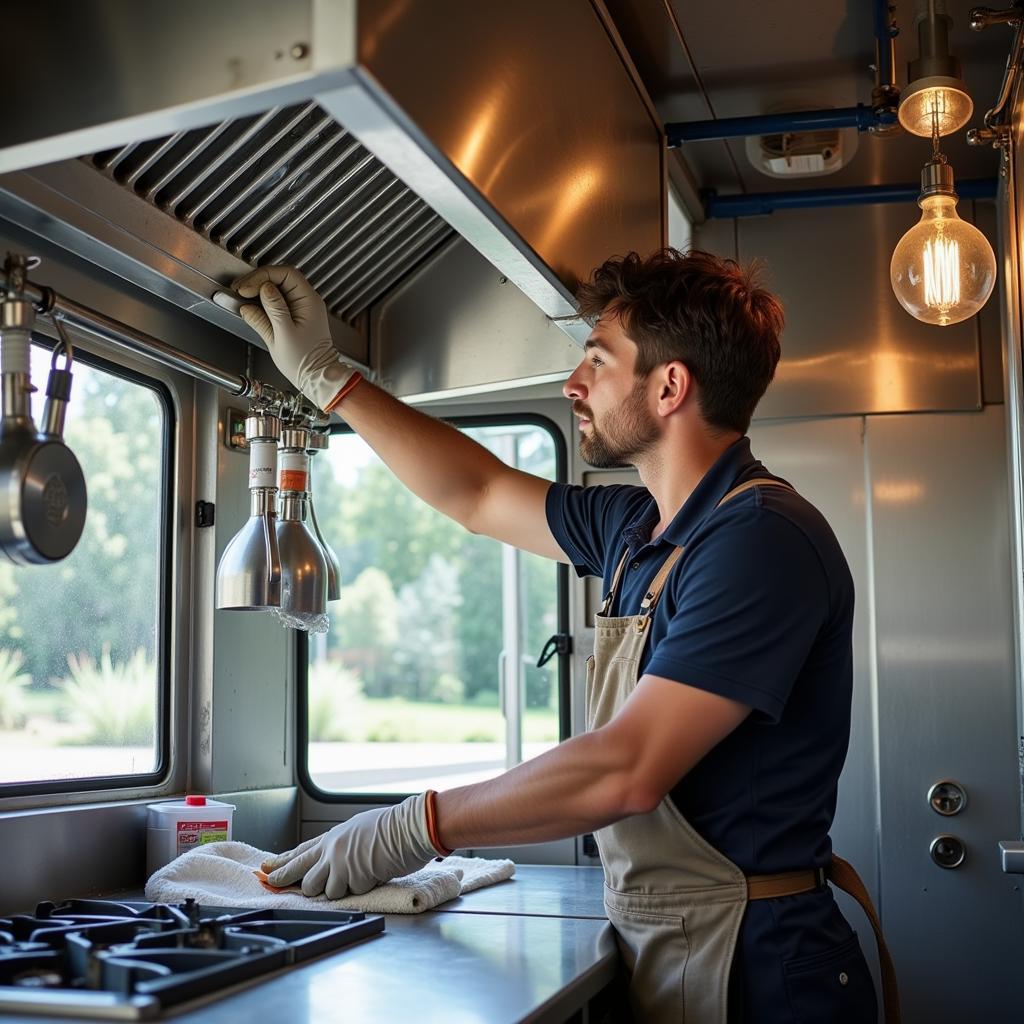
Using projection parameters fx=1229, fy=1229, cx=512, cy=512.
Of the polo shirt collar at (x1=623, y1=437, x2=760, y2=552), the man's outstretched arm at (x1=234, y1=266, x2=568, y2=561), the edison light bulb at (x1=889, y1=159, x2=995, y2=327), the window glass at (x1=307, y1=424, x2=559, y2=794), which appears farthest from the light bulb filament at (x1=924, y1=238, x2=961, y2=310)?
the window glass at (x1=307, y1=424, x2=559, y2=794)

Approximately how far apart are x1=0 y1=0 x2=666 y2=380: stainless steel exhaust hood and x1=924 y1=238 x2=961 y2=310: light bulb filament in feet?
1.88

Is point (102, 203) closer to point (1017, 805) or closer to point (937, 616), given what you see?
point (937, 616)

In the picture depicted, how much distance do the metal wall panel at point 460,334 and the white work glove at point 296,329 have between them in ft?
1.60

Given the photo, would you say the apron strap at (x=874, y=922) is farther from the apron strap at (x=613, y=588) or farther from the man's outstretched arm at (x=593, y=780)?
the apron strap at (x=613, y=588)

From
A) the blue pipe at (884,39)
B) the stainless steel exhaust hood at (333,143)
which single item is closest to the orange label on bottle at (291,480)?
the stainless steel exhaust hood at (333,143)

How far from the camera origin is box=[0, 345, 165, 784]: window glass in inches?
83.2

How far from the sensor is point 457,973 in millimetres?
1550

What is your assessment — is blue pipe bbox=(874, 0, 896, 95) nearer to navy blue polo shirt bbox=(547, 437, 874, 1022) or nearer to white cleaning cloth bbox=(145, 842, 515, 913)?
navy blue polo shirt bbox=(547, 437, 874, 1022)

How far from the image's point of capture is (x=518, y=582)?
3590 mm

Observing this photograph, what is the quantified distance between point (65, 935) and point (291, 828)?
1302 mm

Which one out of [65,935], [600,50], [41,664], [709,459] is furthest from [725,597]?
[41,664]

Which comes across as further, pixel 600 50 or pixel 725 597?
pixel 600 50

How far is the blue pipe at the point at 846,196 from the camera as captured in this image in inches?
119

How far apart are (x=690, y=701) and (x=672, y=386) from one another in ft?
2.10
